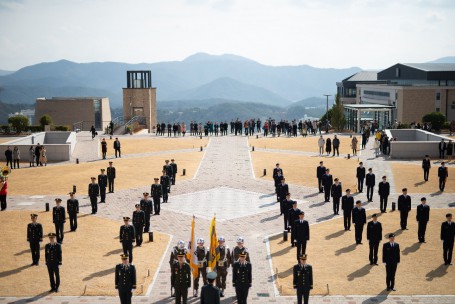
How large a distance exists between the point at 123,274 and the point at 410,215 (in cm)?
1331

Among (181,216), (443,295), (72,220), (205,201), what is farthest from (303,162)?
(443,295)

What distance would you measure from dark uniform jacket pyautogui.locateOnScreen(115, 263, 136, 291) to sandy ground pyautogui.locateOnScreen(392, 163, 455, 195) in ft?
56.9

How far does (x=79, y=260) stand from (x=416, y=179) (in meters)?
19.3

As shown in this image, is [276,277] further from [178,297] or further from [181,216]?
[181,216]

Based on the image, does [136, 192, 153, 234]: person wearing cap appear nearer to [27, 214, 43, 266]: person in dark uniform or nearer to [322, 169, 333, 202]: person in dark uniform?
[27, 214, 43, 266]: person in dark uniform

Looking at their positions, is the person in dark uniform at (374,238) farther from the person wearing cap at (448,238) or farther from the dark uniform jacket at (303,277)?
the dark uniform jacket at (303,277)

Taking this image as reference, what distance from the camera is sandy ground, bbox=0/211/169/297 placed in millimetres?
13453

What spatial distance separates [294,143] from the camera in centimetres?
4384

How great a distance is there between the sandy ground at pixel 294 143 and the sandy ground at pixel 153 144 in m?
4.89

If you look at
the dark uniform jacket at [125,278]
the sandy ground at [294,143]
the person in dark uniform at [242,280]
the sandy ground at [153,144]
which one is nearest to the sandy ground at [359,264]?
the person in dark uniform at [242,280]

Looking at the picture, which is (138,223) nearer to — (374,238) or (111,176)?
(374,238)

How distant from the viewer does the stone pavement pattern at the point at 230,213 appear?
41.6 feet

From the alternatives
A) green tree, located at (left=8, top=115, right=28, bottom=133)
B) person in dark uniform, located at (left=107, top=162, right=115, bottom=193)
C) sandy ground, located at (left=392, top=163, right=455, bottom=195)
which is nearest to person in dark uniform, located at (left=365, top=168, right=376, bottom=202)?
sandy ground, located at (left=392, top=163, right=455, bottom=195)

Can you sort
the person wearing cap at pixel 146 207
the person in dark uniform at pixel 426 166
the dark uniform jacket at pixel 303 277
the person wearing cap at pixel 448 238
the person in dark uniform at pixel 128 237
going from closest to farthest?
the dark uniform jacket at pixel 303 277, the person wearing cap at pixel 448 238, the person in dark uniform at pixel 128 237, the person wearing cap at pixel 146 207, the person in dark uniform at pixel 426 166
